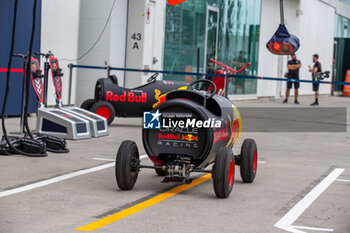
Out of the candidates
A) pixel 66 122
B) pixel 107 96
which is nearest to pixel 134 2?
pixel 107 96

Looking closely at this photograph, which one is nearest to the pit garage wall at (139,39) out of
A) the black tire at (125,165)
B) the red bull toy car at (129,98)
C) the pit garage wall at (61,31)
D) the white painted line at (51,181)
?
the pit garage wall at (61,31)

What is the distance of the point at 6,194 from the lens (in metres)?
6.60

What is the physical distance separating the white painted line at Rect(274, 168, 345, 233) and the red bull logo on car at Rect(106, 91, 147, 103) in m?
5.40

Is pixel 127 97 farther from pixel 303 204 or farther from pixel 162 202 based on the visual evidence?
pixel 303 204

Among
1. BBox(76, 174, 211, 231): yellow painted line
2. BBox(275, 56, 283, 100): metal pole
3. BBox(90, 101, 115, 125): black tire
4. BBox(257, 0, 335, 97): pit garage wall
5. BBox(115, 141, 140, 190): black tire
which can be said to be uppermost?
BBox(257, 0, 335, 97): pit garage wall

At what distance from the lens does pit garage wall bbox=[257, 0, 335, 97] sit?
95.2ft

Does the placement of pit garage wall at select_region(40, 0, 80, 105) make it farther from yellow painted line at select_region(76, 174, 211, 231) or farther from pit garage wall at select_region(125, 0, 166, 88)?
yellow painted line at select_region(76, 174, 211, 231)

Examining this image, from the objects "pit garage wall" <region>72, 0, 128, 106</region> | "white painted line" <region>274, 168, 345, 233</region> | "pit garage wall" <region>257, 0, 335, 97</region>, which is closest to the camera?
"white painted line" <region>274, 168, 345, 233</region>

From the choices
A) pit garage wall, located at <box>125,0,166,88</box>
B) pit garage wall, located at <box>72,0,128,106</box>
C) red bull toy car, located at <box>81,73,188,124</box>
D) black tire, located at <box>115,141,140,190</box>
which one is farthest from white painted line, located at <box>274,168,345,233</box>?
pit garage wall, located at <box>125,0,166,88</box>

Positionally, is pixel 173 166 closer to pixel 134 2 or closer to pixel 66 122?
pixel 66 122

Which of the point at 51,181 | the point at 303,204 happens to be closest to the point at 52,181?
the point at 51,181

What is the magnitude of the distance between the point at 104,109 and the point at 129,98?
56 cm

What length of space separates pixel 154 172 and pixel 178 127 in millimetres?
1540

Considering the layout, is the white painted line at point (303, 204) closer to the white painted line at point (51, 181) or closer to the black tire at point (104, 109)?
the white painted line at point (51, 181)
